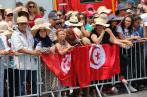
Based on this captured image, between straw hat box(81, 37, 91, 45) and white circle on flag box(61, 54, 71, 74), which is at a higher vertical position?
straw hat box(81, 37, 91, 45)

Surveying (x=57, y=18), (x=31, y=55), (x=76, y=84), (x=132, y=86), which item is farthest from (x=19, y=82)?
(x=132, y=86)

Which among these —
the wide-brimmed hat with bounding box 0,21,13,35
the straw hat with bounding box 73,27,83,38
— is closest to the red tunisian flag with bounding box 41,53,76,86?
the straw hat with bounding box 73,27,83,38

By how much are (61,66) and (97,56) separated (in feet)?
3.16

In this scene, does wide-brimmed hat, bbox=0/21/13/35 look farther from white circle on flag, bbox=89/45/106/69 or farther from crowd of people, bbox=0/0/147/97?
white circle on flag, bbox=89/45/106/69

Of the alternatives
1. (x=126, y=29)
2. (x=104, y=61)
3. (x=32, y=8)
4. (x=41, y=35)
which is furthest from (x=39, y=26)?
(x=126, y=29)

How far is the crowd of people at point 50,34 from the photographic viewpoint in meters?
9.58

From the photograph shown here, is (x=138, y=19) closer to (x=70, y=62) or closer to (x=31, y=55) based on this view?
(x=70, y=62)

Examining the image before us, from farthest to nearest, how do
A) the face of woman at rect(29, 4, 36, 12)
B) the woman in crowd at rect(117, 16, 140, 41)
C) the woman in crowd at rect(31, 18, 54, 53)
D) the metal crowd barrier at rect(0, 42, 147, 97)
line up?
the face of woman at rect(29, 4, 36, 12), the woman in crowd at rect(117, 16, 140, 41), the woman in crowd at rect(31, 18, 54, 53), the metal crowd barrier at rect(0, 42, 147, 97)

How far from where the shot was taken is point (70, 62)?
10070 mm

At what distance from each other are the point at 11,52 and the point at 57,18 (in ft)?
7.05

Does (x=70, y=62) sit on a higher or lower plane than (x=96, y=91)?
higher

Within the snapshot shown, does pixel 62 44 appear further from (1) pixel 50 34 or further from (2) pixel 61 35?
(1) pixel 50 34

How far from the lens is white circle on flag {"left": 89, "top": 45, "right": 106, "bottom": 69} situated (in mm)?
10367

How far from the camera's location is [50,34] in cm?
1049
